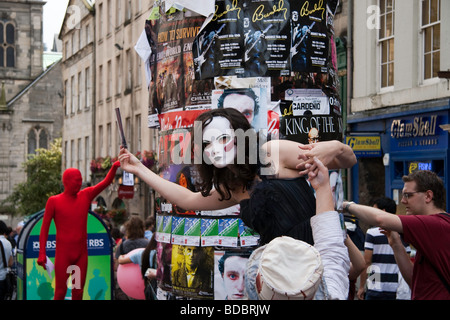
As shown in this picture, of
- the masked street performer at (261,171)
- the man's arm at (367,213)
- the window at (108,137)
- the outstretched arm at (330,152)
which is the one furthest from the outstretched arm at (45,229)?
the window at (108,137)

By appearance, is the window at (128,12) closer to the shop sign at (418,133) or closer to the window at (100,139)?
the window at (100,139)

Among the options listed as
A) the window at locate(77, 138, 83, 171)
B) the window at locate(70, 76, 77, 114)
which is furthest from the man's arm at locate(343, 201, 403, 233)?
the window at locate(70, 76, 77, 114)

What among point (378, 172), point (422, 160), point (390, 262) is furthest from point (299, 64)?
point (378, 172)

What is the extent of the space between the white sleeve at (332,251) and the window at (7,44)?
72.5 metres

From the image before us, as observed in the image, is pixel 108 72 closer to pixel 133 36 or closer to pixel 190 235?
pixel 133 36

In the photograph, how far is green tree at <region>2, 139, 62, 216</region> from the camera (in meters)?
49.8

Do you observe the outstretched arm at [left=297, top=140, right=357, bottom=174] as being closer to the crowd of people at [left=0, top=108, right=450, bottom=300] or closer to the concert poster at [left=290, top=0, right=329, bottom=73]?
the crowd of people at [left=0, top=108, right=450, bottom=300]

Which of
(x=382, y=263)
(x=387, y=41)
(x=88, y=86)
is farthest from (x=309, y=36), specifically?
(x=88, y=86)

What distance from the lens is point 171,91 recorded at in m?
6.11

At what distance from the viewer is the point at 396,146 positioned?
1853cm

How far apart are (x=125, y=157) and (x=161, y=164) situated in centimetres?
220

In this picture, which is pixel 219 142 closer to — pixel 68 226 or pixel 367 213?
pixel 367 213

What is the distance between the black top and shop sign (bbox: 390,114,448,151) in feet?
44.8

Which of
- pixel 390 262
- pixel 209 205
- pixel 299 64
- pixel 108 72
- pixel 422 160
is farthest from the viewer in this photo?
pixel 108 72
